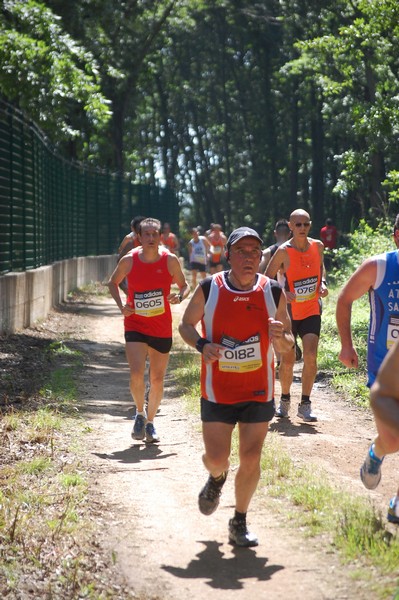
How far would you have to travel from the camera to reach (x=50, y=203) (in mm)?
23656

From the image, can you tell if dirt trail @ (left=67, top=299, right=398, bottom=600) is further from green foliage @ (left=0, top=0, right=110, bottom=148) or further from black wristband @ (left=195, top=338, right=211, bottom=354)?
green foliage @ (left=0, top=0, right=110, bottom=148)

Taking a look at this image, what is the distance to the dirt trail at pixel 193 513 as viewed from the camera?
570 cm

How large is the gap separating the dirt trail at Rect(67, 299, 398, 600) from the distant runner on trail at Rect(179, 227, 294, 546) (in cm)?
32

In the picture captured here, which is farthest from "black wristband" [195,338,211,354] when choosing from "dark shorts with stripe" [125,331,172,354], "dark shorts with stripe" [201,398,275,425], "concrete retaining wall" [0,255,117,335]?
"concrete retaining wall" [0,255,117,335]

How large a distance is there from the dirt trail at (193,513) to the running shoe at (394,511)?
0.52 m

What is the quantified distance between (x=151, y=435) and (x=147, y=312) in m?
1.09

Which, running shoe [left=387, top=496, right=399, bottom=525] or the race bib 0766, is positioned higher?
the race bib 0766

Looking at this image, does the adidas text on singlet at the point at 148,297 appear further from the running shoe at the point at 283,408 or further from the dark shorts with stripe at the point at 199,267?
the dark shorts with stripe at the point at 199,267

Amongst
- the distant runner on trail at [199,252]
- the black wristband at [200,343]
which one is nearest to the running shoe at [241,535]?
the black wristband at [200,343]

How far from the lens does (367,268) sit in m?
6.82

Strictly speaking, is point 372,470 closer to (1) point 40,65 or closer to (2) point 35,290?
(1) point 40,65

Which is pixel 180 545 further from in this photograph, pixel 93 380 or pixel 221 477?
pixel 93 380

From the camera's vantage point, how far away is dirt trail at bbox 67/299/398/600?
5699 mm

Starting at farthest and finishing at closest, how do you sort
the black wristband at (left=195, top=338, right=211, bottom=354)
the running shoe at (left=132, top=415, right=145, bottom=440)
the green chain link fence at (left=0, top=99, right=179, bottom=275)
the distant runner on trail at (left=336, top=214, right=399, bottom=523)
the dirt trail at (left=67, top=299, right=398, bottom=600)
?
the green chain link fence at (left=0, top=99, right=179, bottom=275), the running shoe at (left=132, top=415, right=145, bottom=440), the distant runner on trail at (left=336, top=214, right=399, bottom=523), the black wristband at (left=195, top=338, right=211, bottom=354), the dirt trail at (left=67, top=299, right=398, bottom=600)
